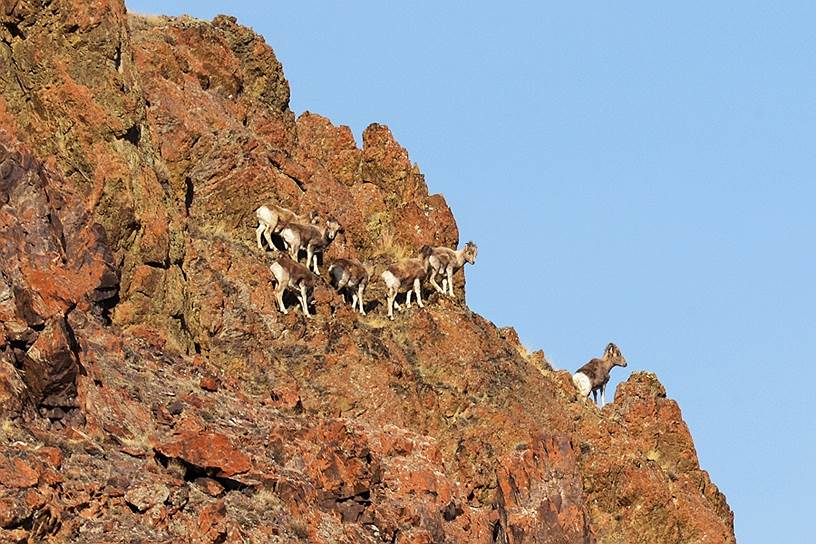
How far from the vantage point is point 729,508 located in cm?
4509

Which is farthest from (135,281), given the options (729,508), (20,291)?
(729,508)

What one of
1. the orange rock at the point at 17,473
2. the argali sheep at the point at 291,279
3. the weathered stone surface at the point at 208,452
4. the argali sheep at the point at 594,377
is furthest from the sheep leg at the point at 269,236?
the orange rock at the point at 17,473

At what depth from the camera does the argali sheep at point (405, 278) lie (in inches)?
1606

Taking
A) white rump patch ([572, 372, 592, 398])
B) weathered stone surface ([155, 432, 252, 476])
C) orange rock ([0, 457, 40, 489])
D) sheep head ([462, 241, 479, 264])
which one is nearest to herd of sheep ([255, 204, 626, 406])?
sheep head ([462, 241, 479, 264])

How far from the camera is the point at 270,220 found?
3944 cm

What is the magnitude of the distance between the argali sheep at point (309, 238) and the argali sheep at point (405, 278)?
1.54 meters

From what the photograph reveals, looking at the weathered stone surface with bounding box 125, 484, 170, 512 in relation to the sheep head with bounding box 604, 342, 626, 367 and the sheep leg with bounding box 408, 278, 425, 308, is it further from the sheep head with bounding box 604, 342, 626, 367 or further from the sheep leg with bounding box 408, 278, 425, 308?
the sheep head with bounding box 604, 342, 626, 367

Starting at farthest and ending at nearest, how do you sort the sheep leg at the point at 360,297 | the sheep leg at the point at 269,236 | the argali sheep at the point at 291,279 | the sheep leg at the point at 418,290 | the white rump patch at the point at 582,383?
the white rump patch at the point at 582,383 < the sheep leg at the point at 418,290 < the sheep leg at the point at 360,297 < the sheep leg at the point at 269,236 < the argali sheep at the point at 291,279

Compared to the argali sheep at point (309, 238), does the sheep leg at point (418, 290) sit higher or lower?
higher

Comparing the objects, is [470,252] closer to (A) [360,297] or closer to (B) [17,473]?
(A) [360,297]

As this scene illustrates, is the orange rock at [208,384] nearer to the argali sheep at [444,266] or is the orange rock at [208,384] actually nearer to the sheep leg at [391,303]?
the sheep leg at [391,303]

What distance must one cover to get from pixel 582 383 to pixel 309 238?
10030 millimetres

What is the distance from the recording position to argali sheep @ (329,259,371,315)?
39.7 meters

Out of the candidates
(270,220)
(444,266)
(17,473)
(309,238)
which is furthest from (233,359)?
(17,473)
